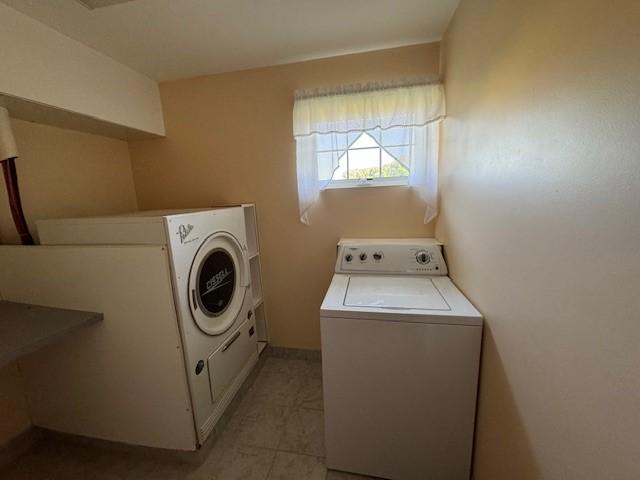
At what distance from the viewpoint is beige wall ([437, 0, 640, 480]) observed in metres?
0.48

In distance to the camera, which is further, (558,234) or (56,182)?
(56,182)

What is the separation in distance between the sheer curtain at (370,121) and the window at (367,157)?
0.02 metres

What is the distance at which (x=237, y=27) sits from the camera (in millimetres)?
1399

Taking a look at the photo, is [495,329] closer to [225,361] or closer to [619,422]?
[619,422]

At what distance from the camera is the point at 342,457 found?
1293mm

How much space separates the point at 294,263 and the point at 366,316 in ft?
3.40

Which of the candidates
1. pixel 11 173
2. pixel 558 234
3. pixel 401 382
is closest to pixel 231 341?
pixel 401 382

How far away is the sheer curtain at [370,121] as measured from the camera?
1.62m

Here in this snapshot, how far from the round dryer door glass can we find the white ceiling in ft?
4.10

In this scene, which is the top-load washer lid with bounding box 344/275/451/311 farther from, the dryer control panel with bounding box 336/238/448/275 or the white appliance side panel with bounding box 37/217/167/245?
the white appliance side panel with bounding box 37/217/167/245

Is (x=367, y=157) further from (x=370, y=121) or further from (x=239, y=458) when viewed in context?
(x=239, y=458)

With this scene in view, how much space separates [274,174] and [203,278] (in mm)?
954

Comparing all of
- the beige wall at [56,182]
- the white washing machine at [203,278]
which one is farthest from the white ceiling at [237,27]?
the white washing machine at [203,278]

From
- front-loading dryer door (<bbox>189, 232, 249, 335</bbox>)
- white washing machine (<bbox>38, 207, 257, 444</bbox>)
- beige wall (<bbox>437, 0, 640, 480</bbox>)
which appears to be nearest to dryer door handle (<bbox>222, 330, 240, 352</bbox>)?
white washing machine (<bbox>38, 207, 257, 444</bbox>)
